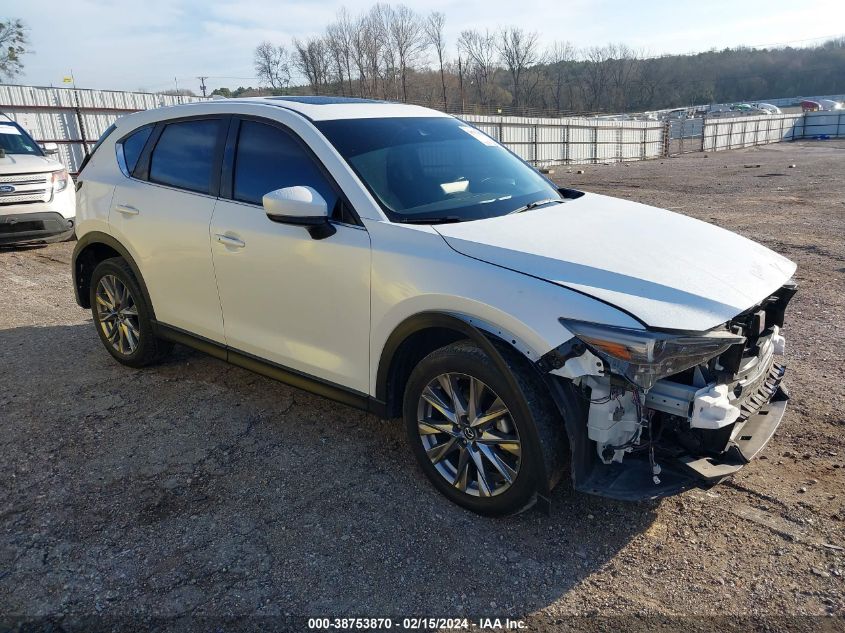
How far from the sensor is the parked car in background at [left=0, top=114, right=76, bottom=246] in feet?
31.3

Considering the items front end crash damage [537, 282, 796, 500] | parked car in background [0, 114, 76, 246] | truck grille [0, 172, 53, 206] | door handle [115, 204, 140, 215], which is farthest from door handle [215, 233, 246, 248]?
truck grille [0, 172, 53, 206]

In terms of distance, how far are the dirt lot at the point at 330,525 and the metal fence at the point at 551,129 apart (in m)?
17.1

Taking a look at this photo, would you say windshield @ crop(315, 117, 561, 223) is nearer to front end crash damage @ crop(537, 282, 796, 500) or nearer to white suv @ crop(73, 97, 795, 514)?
white suv @ crop(73, 97, 795, 514)

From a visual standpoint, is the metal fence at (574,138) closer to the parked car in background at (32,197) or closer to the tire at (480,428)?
the parked car in background at (32,197)

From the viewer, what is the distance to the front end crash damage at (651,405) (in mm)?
2459

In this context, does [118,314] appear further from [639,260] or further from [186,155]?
[639,260]

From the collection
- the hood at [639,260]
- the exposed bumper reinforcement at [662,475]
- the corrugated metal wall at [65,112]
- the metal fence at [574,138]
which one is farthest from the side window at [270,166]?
the metal fence at [574,138]

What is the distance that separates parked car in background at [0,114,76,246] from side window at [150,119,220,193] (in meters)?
5.84

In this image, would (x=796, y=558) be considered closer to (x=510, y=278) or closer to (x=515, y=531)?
(x=515, y=531)

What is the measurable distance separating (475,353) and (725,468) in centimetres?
115

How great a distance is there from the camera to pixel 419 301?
9.66 ft

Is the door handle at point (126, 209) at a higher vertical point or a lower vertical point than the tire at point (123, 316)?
higher

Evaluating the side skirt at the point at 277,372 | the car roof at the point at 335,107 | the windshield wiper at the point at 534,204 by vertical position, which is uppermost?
the car roof at the point at 335,107

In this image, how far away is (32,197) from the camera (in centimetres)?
973
